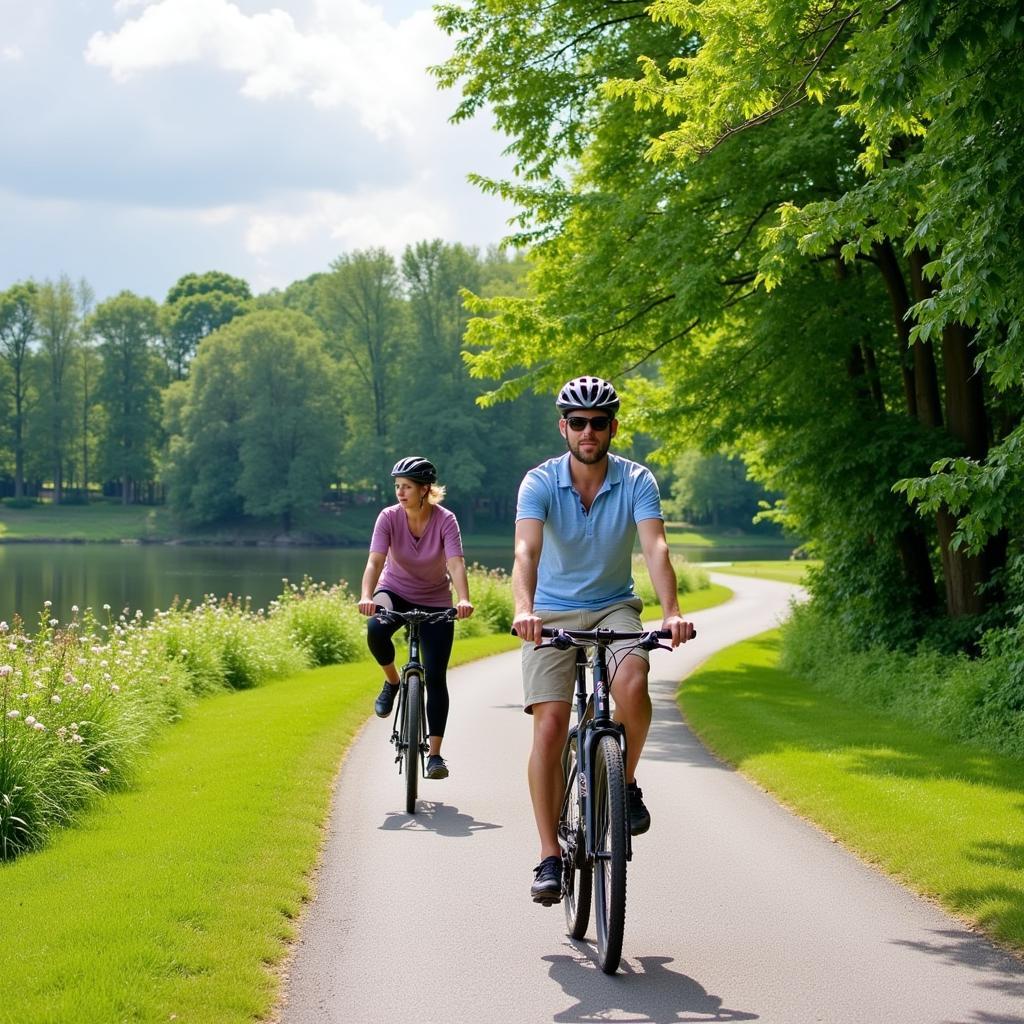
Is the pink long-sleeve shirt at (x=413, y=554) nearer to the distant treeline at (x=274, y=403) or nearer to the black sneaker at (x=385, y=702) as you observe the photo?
the black sneaker at (x=385, y=702)

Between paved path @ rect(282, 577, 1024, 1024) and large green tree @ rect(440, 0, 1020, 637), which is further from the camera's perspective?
large green tree @ rect(440, 0, 1020, 637)

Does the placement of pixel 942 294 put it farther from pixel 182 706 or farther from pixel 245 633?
pixel 245 633

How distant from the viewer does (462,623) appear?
24.4m

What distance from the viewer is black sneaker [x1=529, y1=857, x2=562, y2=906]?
5316 millimetres

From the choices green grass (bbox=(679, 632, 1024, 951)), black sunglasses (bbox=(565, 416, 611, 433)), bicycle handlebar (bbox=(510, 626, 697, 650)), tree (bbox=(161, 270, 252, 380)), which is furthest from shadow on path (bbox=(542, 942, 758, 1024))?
tree (bbox=(161, 270, 252, 380))

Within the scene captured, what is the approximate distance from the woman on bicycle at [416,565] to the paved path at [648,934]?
105 centimetres

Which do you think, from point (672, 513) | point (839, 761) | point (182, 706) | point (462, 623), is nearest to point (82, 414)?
point (672, 513)

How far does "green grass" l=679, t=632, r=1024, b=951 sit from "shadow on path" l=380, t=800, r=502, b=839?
2.25 m

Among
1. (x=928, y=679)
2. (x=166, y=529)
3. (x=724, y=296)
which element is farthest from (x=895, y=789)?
(x=166, y=529)

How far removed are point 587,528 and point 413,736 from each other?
316 cm

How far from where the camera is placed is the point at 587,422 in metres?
5.53

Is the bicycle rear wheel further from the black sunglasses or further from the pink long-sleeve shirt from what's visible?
the pink long-sleeve shirt

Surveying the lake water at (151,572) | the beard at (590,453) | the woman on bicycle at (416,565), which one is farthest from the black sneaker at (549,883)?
the lake water at (151,572)

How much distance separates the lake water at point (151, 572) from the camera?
35.5 m
